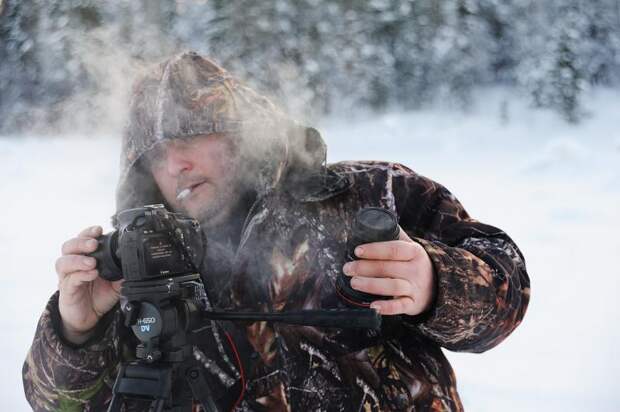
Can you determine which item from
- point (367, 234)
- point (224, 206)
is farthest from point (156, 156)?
point (367, 234)

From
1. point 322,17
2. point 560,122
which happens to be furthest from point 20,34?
point 560,122

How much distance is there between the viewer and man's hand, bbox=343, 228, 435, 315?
38.0 inches

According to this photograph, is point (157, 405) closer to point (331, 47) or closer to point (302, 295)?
point (302, 295)

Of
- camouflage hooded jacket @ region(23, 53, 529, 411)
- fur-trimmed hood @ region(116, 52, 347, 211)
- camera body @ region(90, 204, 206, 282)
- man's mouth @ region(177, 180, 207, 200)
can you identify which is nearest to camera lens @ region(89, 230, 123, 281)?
camera body @ region(90, 204, 206, 282)

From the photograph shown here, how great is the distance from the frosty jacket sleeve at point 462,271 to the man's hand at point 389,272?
110 mm

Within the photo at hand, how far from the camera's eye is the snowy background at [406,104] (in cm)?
274

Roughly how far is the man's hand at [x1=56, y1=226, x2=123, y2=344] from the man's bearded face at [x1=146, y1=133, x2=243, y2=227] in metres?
0.33

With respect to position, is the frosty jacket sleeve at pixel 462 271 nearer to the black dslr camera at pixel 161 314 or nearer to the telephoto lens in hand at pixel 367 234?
the telephoto lens in hand at pixel 367 234

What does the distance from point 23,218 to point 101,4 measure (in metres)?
3.52

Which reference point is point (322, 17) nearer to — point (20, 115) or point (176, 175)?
point (20, 115)

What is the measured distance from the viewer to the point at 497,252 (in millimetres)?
1346

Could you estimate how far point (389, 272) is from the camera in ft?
3.23

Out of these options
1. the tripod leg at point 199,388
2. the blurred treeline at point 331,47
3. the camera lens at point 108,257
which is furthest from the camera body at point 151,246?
the blurred treeline at point 331,47

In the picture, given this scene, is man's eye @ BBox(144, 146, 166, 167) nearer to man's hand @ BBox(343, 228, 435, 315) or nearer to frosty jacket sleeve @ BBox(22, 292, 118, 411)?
frosty jacket sleeve @ BBox(22, 292, 118, 411)
